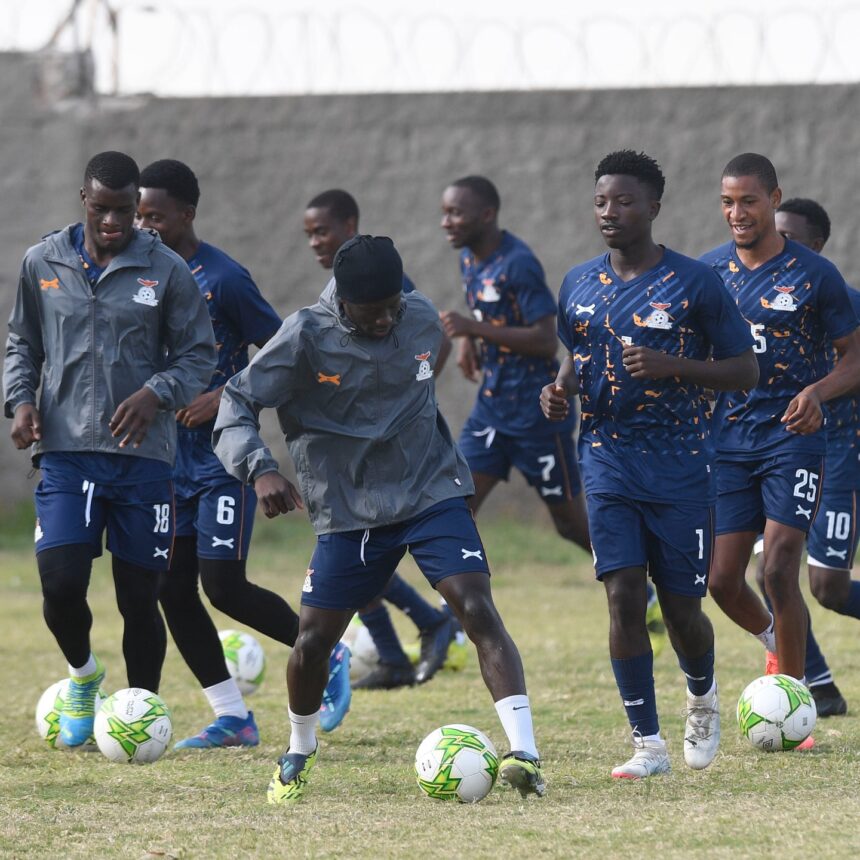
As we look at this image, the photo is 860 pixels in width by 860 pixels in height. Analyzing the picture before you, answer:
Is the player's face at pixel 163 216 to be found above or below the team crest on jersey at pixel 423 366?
above

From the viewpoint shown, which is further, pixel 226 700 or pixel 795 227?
pixel 795 227

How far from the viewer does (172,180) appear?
7.30 m

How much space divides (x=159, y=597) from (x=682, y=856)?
3.38 metres

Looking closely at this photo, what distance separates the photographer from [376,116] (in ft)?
50.8

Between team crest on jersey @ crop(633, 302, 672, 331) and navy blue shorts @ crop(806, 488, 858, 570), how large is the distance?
1.84 meters

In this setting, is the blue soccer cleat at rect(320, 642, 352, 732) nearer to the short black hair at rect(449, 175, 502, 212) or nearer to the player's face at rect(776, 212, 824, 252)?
the player's face at rect(776, 212, 824, 252)

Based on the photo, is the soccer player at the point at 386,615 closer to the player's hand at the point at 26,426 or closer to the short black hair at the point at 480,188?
the short black hair at the point at 480,188

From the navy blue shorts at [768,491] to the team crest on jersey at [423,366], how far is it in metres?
1.84

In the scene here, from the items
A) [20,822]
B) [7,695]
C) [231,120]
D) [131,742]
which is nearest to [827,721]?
[131,742]

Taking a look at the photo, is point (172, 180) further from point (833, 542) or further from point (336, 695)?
point (833, 542)

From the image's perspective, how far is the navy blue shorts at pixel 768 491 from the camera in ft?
22.5

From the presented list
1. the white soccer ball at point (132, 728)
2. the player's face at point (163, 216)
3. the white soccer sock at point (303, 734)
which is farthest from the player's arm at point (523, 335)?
the white soccer sock at point (303, 734)

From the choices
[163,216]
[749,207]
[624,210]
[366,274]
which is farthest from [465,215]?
[366,274]

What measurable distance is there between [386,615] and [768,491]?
9.00 feet
